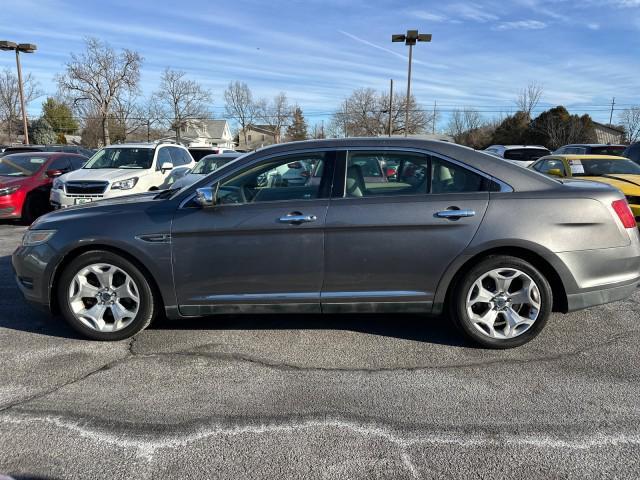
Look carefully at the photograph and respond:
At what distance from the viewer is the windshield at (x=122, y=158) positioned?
409 inches

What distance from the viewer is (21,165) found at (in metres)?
10.5

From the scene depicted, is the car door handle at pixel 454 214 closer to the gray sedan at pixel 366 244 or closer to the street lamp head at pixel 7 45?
the gray sedan at pixel 366 244

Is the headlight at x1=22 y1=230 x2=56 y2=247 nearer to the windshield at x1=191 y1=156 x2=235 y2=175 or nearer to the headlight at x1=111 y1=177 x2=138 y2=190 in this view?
the headlight at x1=111 y1=177 x2=138 y2=190

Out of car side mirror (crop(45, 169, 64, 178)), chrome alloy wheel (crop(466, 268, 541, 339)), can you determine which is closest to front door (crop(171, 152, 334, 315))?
chrome alloy wheel (crop(466, 268, 541, 339))

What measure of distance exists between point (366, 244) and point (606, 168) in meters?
7.36

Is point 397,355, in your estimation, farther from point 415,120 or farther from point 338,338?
point 415,120

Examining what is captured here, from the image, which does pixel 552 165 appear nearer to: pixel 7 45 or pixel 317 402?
pixel 317 402

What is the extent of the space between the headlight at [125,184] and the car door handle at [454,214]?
7610mm

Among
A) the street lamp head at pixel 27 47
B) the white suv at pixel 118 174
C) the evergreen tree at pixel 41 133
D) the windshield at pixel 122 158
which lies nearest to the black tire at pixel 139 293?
the white suv at pixel 118 174

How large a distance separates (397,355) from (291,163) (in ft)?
5.85

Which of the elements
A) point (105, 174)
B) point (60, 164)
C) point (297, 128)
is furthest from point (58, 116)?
point (105, 174)

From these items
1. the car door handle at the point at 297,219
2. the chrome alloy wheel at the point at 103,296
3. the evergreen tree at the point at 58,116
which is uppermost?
the evergreen tree at the point at 58,116

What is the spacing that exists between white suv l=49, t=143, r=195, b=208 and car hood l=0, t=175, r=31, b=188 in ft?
3.20

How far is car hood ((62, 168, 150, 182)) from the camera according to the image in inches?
366
